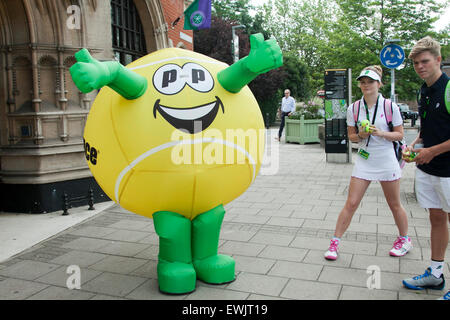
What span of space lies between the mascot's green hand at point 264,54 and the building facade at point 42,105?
4.81 metres

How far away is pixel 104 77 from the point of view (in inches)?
126

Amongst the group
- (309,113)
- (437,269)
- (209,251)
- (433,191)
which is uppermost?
(309,113)

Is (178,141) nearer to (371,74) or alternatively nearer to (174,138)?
(174,138)

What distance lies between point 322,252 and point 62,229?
3716 millimetres

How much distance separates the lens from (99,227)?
20.7 feet

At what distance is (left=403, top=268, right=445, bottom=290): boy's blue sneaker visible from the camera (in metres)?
3.89

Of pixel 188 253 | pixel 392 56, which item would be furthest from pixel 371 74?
pixel 392 56

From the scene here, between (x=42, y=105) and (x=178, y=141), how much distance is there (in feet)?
15.6

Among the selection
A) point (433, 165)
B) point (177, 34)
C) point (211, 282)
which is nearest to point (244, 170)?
point (211, 282)

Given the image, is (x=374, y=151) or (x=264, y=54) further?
(x=374, y=151)

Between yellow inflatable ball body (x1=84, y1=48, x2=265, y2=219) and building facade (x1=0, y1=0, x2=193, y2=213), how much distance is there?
373 cm

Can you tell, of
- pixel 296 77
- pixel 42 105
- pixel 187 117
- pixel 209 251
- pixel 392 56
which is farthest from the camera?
pixel 296 77
